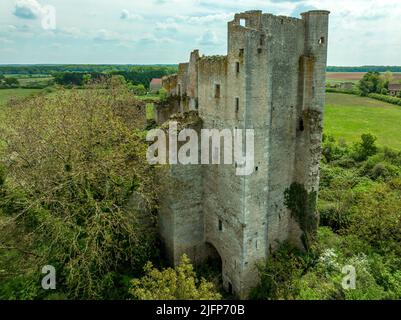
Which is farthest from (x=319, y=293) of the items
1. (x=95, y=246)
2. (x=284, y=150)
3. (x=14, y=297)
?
(x=14, y=297)

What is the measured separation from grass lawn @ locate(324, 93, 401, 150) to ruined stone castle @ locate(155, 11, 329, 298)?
46668mm

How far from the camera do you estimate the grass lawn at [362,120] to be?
225 feet

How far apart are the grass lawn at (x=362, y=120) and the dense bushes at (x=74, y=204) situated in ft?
181

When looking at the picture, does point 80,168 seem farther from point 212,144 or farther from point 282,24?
point 282,24

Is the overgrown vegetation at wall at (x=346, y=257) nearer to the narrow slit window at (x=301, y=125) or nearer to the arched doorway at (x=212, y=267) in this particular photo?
the arched doorway at (x=212, y=267)

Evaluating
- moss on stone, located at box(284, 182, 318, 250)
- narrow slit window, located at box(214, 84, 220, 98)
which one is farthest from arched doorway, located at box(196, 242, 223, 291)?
narrow slit window, located at box(214, 84, 220, 98)

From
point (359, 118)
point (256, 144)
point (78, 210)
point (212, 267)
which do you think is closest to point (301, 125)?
point (256, 144)

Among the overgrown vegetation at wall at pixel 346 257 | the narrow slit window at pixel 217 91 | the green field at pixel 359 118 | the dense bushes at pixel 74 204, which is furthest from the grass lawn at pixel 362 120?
the dense bushes at pixel 74 204

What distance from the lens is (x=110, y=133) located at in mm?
18078

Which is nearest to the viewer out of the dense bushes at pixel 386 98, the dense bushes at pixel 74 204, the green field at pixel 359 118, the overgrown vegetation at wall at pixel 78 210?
the overgrown vegetation at wall at pixel 78 210

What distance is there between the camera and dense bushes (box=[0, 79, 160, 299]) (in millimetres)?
15672

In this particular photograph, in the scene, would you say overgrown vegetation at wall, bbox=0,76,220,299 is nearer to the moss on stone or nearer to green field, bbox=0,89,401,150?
the moss on stone

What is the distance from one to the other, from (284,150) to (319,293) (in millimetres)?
8668

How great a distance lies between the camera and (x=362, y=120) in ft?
268
